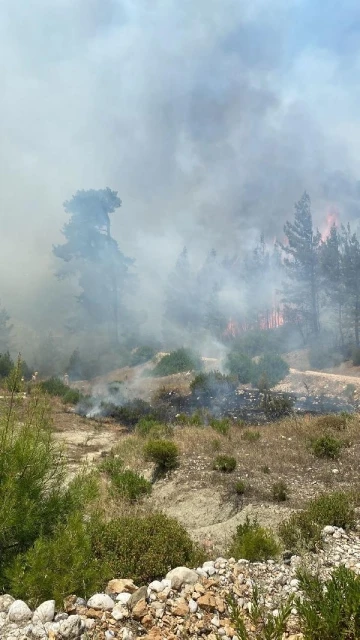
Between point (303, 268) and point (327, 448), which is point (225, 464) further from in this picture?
point (303, 268)

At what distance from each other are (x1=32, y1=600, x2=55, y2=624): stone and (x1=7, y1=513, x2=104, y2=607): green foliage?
206mm

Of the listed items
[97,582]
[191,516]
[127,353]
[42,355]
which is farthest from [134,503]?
[42,355]

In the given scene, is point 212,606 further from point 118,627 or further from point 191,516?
→ point 191,516

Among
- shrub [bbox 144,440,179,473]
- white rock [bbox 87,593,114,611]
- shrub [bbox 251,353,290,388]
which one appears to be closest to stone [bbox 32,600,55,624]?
white rock [bbox 87,593,114,611]

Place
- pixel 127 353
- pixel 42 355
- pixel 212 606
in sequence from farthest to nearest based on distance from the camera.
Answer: pixel 42 355 → pixel 127 353 → pixel 212 606

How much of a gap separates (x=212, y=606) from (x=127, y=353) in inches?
1581

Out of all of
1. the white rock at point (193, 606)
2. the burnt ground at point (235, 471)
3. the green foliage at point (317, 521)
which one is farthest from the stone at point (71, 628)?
the green foliage at point (317, 521)

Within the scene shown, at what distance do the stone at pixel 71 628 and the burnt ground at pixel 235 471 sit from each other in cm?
235

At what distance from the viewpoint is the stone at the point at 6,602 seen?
360cm

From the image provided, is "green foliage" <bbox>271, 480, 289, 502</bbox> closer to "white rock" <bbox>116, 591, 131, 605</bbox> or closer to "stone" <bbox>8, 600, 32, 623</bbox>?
"white rock" <bbox>116, 591, 131, 605</bbox>

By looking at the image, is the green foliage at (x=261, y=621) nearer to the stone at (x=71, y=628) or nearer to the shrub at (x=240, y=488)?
the stone at (x=71, y=628)

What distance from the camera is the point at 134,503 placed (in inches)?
361

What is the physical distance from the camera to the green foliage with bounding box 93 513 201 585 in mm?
4961

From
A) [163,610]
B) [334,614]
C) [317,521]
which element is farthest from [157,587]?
[317,521]
